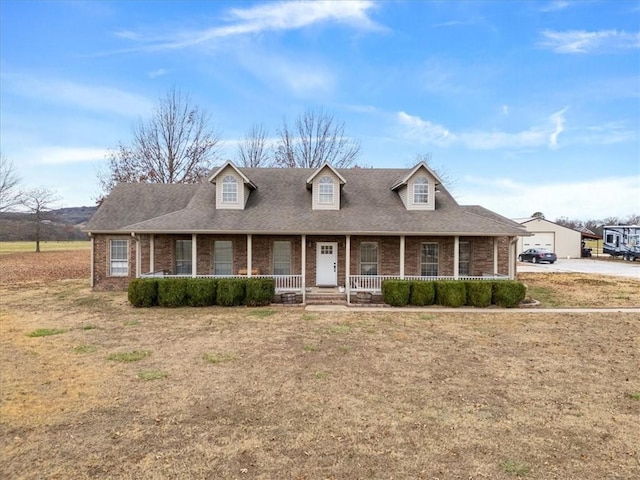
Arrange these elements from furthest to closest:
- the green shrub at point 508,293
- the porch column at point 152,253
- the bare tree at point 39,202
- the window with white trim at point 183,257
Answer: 1. the bare tree at point 39,202
2. the window with white trim at point 183,257
3. the porch column at point 152,253
4. the green shrub at point 508,293

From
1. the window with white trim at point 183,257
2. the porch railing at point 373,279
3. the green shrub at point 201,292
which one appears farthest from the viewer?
the window with white trim at point 183,257

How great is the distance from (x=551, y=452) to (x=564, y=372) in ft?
11.3

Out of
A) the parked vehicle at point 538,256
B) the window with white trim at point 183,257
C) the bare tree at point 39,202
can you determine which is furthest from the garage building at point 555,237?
the bare tree at point 39,202

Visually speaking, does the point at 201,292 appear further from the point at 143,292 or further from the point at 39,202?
the point at 39,202

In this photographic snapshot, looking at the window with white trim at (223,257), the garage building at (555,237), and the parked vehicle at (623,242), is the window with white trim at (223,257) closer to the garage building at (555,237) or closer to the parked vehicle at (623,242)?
the garage building at (555,237)

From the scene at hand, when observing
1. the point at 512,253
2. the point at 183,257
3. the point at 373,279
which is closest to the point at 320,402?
the point at 373,279

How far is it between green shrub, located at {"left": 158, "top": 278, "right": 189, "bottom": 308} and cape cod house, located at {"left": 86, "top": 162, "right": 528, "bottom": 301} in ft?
6.92

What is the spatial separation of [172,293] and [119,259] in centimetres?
593

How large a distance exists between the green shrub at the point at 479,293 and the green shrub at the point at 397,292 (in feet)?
7.84

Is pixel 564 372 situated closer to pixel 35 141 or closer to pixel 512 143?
pixel 512 143

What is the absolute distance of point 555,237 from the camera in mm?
40062

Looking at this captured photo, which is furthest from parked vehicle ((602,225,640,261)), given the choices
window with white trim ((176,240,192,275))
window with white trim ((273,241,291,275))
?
window with white trim ((176,240,192,275))

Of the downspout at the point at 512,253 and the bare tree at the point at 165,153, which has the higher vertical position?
the bare tree at the point at 165,153

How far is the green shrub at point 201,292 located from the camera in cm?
1353
